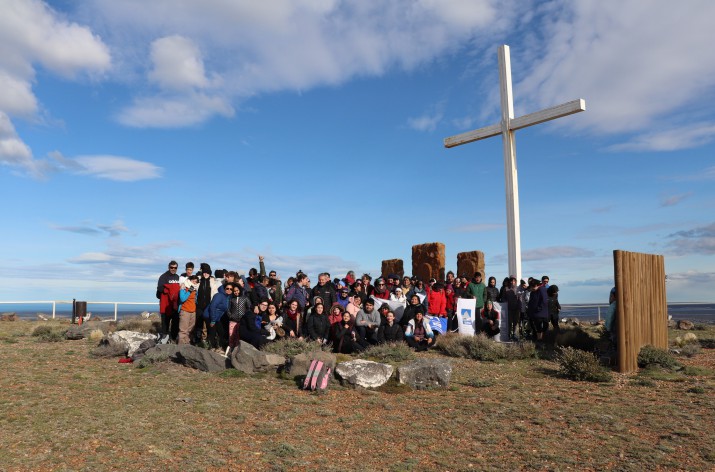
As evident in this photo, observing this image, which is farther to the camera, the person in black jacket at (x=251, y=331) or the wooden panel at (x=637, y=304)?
the person in black jacket at (x=251, y=331)

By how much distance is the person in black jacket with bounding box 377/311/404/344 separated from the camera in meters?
11.2

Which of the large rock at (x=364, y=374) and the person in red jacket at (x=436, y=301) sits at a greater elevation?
the person in red jacket at (x=436, y=301)

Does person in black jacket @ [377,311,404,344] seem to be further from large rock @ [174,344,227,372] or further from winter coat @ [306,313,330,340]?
large rock @ [174,344,227,372]

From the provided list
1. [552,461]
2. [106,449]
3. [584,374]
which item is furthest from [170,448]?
[584,374]

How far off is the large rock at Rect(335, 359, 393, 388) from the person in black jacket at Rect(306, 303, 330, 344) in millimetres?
2389

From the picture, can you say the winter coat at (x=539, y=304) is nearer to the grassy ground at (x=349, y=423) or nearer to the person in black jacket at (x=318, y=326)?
the grassy ground at (x=349, y=423)

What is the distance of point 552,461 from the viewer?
207 inches

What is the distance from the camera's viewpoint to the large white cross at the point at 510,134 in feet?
47.8

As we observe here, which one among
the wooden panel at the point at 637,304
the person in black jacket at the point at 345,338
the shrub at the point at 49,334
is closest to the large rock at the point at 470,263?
the wooden panel at the point at 637,304

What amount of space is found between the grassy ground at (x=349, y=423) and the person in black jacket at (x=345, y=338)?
7.49ft

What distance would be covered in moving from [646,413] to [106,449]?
20.1 ft

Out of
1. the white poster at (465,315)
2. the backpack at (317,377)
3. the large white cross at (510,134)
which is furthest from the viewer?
the large white cross at (510,134)

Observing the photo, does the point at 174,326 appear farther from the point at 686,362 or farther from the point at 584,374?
the point at 686,362

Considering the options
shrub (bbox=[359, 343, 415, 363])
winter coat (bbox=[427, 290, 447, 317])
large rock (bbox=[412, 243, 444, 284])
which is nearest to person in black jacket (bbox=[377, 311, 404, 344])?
shrub (bbox=[359, 343, 415, 363])
